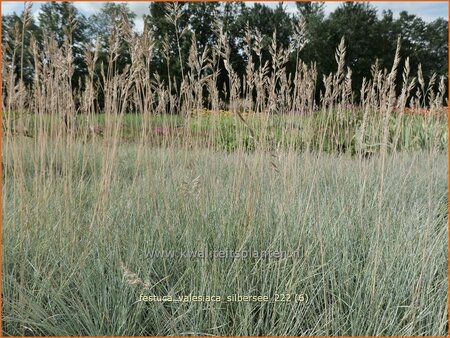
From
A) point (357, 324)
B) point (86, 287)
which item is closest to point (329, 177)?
point (357, 324)

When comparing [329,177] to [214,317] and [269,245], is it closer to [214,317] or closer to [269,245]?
[269,245]

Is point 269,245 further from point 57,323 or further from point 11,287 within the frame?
point 11,287

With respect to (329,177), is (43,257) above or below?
below

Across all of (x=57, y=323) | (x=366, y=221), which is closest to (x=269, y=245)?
(x=366, y=221)

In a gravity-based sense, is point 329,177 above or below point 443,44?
below

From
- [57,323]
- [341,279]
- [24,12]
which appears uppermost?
[24,12]

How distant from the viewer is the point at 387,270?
159 centimetres

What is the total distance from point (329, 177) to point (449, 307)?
165 centimetres

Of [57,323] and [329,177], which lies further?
[329,177]

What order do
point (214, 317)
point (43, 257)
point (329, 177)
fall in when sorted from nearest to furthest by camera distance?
point (214, 317)
point (43, 257)
point (329, 177)

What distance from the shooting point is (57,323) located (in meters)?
1.42

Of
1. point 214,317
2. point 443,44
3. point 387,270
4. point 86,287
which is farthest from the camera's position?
point 443,44

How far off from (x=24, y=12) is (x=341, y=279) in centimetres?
196

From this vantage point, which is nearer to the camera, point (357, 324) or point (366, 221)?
point (357, 324)
